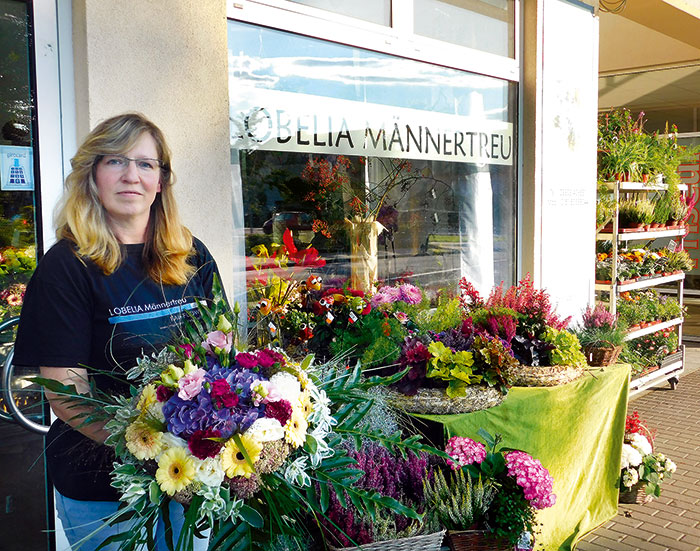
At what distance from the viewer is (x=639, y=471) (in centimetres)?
482

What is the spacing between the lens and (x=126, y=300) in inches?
91.8

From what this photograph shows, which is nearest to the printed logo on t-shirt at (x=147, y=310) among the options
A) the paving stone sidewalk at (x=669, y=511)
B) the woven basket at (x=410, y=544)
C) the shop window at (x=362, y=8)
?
the woven basket at (x=410, y=544)

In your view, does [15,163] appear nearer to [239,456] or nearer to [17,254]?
[17,254]

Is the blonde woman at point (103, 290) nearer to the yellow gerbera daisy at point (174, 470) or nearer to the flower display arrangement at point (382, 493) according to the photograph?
the yellow gerbera daisy at point (174, 470)

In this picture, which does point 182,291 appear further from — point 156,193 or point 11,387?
point 11,387

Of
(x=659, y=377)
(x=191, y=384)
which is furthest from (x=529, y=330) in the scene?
(x=659, y=377)

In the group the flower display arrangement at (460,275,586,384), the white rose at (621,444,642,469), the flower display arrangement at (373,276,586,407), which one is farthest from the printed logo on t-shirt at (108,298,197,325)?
the white rose at (621,444,642,469)

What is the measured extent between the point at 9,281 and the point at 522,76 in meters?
4.64

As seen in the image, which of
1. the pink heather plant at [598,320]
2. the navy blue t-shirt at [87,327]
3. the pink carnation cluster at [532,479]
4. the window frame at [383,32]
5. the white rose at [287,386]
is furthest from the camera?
the pink heather plant at [598,320]

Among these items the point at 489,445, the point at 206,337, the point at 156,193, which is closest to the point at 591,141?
the point at 489,445

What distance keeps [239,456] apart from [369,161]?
3519 millimetres

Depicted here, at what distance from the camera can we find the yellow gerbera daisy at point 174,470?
173 centimetres

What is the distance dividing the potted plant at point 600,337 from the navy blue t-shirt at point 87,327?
3.58 m

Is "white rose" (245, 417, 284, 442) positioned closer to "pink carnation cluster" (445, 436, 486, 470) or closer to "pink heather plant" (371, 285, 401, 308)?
"pink carnation cluster" (445, 436, 486, 470)
